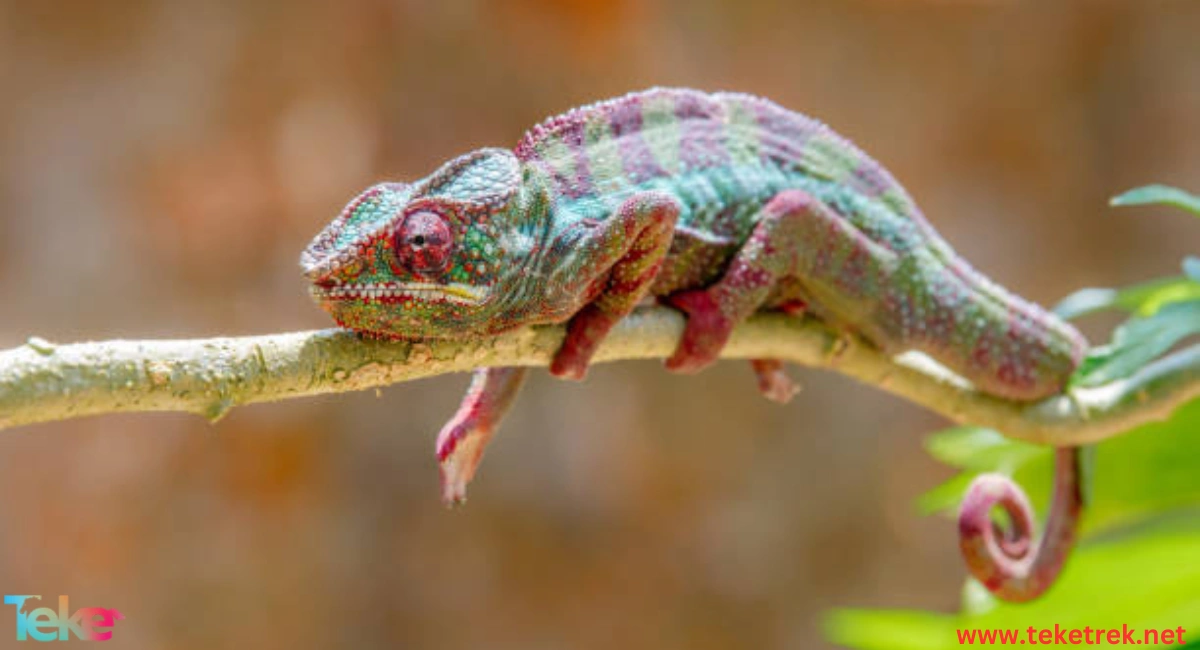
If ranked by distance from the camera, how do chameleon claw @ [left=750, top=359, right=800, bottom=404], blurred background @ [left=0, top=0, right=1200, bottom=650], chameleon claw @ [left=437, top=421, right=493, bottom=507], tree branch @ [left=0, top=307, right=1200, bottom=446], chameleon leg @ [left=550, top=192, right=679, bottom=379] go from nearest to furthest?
tree branch @ [left=0, top=307, right=1200, bottom=446] < chameleon leg @ [left=550, top=192, right=679, bottom=379] < chameleon claw @ [left=437, top=421, right=493, bottom=507] < chameleon claw @ [left=750, top=359, right=800, bottom=404] < blurred background @ [left=0, top=0, right=1200, bottom=650]

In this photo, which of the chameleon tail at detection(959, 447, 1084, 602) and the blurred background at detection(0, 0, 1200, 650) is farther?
the blurred background at detection(0, 0, 1200, 650)

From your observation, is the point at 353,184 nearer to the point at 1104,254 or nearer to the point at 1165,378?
the point at 1165,378

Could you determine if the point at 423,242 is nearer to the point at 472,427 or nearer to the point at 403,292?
the point at 403,292

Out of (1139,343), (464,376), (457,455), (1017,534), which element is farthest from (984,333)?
(464,376)

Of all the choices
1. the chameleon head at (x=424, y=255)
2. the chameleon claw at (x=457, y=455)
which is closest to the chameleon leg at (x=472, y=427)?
the chameleon claw at (x=457, y=455)

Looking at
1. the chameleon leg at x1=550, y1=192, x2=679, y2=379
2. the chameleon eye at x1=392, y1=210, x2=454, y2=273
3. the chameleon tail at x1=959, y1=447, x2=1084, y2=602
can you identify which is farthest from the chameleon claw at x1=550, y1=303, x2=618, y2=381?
the chameleon tail at x1=959, y1=447, x2=1084, y2=602

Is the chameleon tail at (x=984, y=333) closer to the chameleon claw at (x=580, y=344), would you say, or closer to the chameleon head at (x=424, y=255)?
the chameleon claw at (x=580, y=344)

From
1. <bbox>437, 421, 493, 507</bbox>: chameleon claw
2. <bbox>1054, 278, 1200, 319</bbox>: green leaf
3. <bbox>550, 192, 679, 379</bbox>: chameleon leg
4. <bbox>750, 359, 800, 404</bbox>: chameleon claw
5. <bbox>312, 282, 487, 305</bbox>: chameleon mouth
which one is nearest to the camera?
<bbox>312, 282, 487, 305</bbox>: chameleon mouth

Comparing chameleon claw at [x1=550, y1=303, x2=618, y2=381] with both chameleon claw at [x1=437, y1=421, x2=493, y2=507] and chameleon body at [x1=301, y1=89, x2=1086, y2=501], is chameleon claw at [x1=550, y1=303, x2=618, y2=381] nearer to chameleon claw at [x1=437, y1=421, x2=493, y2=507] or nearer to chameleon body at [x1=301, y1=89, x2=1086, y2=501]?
chameleon body at [x1=301, y1=89, x2=1086, y2=501]
